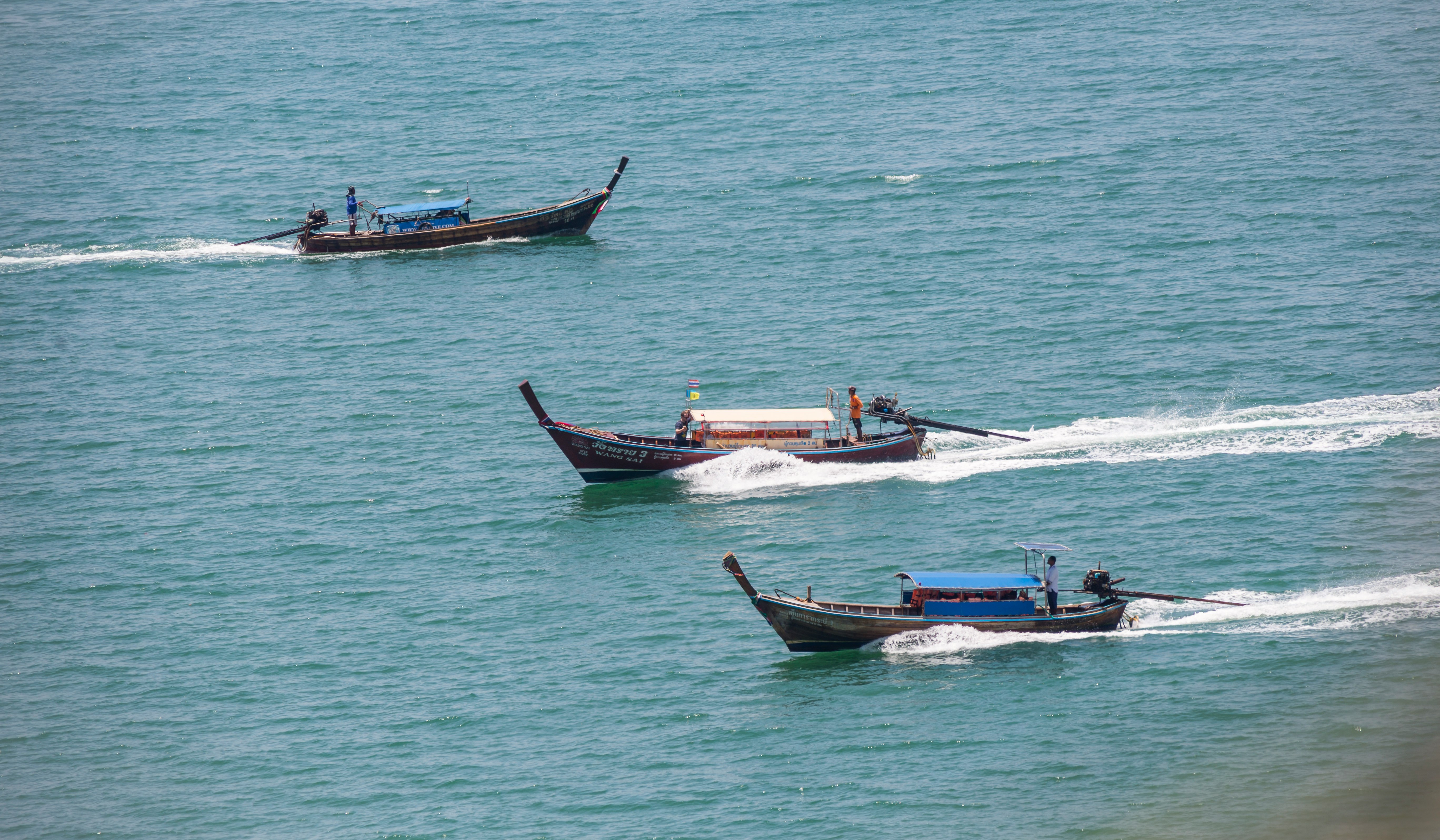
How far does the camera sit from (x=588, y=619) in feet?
198

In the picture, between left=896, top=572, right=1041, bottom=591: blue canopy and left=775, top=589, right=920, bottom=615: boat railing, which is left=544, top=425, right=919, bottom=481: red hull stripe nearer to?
left=896, top=572, right=1041, bottom=591: blue canopy

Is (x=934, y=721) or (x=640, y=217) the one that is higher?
(x=640, y=217)

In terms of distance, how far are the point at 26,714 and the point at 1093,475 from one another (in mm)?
45210

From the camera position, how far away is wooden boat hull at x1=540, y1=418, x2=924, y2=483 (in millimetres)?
70062

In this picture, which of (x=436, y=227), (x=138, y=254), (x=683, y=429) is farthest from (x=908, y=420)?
(x=138, y=254)

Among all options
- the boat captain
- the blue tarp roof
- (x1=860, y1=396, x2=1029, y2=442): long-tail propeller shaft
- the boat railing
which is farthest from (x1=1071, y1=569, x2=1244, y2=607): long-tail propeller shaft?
the boat captain

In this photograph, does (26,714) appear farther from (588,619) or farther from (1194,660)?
(1194,660)

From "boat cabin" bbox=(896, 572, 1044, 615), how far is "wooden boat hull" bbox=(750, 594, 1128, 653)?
Result: 0.25 metres

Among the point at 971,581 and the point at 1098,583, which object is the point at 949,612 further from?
the point at 1098,583

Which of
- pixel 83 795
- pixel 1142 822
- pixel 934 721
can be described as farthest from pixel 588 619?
pixel 1142 822

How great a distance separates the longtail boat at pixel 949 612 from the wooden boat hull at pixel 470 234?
55901mm

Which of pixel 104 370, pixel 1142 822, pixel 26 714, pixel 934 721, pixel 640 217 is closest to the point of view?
pixel 1142 822

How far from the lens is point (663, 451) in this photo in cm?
7031

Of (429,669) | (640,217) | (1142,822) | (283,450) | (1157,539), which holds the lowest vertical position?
(1142,822)
